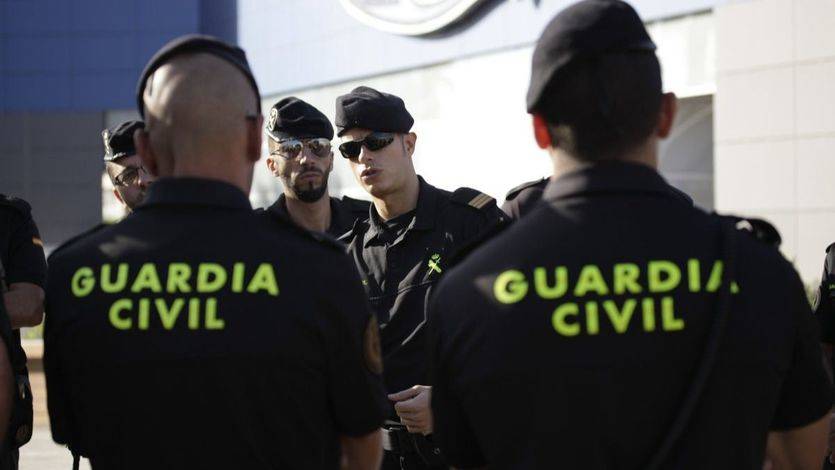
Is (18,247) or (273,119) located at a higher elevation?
(273,119)

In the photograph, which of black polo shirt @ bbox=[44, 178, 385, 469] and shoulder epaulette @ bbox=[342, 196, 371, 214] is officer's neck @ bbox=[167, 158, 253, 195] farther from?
shoulder epaulette @ bbox=[342, 196, 371, 214]

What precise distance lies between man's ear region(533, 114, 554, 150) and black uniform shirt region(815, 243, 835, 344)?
2.74m

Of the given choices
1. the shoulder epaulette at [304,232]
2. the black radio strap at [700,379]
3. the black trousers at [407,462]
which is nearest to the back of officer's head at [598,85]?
the black radio strap at [700,379]

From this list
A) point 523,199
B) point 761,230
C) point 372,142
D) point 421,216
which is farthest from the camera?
point 372,142

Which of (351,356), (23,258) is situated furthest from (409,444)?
(351,356)

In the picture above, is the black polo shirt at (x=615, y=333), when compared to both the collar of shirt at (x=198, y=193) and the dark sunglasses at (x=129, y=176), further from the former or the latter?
the dark sunglasses at (x=129, y=176)

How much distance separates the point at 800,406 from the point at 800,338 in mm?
158

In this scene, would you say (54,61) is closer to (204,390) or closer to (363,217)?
(363,217)

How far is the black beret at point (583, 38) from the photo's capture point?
2473mm

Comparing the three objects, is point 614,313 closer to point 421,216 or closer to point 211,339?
point 211,339

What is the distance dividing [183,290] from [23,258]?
8.01 feet

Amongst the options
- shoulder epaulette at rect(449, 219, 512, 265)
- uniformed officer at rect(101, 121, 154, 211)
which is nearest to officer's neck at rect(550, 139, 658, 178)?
shoulder epaulette at rect(449, 219, 512, 265)

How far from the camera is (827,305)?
4.95 metres

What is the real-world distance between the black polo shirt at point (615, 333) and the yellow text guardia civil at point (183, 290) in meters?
0.47
